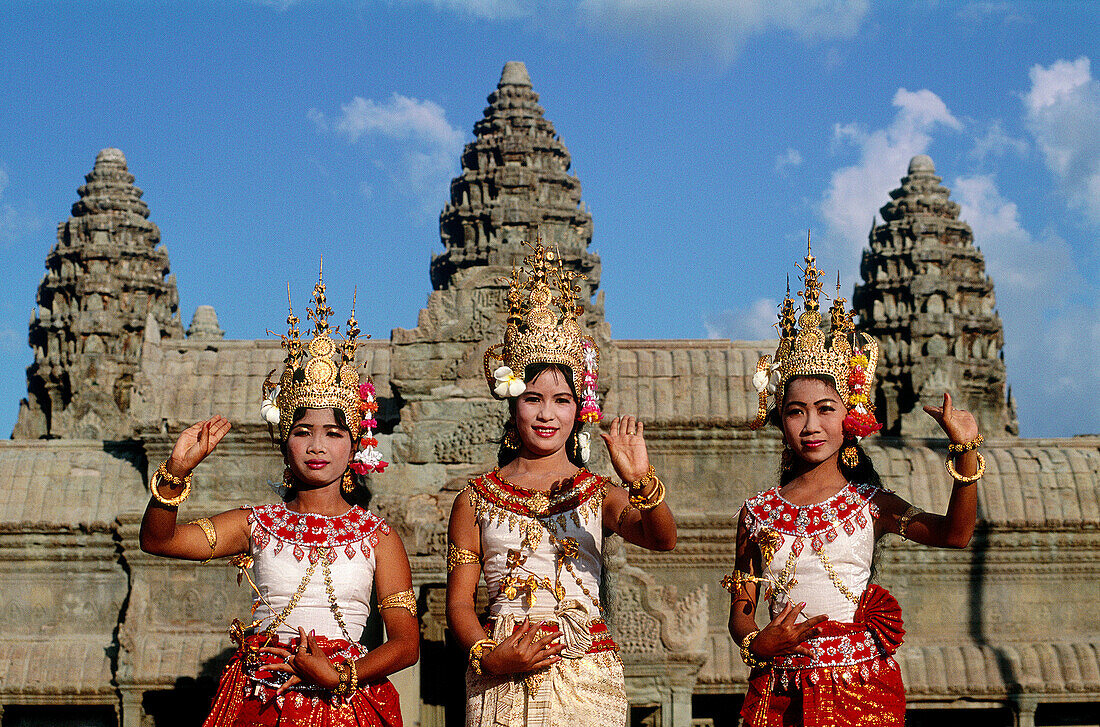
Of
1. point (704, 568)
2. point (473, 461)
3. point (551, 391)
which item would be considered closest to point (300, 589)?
point (551, 391)

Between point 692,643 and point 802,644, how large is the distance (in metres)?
6.01

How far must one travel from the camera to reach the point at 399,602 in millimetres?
5945

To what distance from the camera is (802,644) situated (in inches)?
215

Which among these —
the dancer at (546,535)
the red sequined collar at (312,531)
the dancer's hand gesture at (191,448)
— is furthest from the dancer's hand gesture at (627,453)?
the dancer's hand gesture at (191,448)

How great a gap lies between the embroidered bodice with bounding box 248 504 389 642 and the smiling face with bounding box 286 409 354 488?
186 millimetres

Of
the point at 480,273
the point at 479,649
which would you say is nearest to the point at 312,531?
the point at 479,649

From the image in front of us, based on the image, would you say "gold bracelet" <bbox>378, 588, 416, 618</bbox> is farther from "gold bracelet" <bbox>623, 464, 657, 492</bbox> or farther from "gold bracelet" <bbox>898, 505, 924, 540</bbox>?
"gold bracelet" <bbox>898, 505, 924, 540</bbox>

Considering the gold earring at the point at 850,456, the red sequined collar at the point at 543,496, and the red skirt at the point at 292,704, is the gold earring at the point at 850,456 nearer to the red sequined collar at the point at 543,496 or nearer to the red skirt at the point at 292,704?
the red sequined collar at the point at 543,496

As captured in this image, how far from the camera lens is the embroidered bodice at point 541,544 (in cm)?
575

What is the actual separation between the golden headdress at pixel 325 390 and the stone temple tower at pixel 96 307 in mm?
25564

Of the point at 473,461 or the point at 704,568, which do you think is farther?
the point at 704,568

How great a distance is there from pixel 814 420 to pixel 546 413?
122 centimetres

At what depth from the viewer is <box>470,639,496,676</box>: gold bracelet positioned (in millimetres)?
5547

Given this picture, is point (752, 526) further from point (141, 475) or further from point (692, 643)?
point (141, 475)
